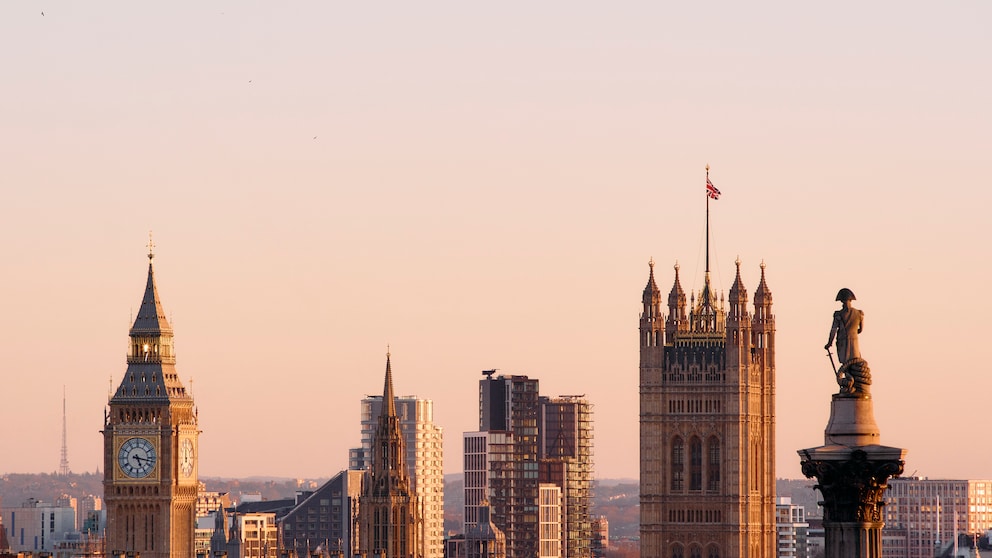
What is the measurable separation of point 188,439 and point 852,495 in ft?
394

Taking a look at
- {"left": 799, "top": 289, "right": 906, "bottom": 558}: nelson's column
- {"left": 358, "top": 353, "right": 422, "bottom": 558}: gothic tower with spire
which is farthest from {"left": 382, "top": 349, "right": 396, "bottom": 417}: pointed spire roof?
{"left": 799, "top": 289, "right": 906, "bottom": 558}: nelson's column

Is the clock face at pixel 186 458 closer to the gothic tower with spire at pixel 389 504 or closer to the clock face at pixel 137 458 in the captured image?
the clock face at pixel 137 458

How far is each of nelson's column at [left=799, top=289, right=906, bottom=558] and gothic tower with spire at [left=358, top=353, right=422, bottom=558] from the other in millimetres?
121701

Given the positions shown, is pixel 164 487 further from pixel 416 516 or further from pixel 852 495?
pixel 852 495

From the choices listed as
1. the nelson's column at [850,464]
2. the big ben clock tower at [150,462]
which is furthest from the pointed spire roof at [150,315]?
the nelson's column at [850,464]

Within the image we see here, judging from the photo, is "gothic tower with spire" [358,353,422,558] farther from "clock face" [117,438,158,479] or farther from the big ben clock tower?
"clock face" [117,438,158,479]

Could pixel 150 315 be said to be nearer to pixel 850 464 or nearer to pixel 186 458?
pixel 186 458

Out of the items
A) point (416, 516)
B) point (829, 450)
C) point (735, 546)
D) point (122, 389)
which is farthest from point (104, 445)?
point (829, 450)

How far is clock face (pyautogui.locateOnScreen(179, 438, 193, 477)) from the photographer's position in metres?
166

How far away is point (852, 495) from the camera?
1984 inches

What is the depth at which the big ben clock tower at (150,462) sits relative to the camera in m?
164

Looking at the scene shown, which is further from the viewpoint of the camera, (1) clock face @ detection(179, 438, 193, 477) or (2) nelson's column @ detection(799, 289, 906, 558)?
(1) clock face @ detection(179, 438, 193, 477)

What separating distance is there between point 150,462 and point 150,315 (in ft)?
33.9

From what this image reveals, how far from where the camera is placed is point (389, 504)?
17500cm
